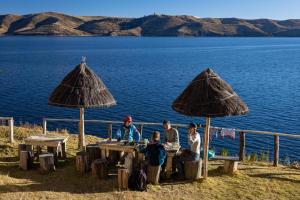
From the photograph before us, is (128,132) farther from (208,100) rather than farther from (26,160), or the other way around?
(26,160)

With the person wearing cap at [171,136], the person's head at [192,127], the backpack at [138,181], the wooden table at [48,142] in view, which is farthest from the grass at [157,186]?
the person's head at [192,127]

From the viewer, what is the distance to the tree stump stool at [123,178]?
41.5ft

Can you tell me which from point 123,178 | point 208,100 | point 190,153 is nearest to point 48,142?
point 123,178

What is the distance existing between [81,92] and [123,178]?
12.5 ft

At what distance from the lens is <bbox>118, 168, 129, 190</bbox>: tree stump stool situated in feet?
41.5

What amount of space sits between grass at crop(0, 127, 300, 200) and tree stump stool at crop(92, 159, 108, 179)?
0.71 feet

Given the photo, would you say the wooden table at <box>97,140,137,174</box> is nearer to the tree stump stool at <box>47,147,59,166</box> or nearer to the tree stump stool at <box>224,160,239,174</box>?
the tree stump stool at <box>47,147,59,166</box>

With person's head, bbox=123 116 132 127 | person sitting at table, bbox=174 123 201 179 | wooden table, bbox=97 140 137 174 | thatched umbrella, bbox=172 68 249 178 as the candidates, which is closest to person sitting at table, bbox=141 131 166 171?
wooden table, bbox=97 140 137 174

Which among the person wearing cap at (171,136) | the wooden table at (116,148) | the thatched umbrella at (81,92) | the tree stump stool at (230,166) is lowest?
the tree stump stool at (230,166)

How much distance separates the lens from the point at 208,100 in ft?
43.1

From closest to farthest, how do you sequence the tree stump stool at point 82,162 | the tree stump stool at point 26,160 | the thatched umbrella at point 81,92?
the tree stump stool at point 82,162 → the tree stump stool at point 26,160 → the thatched umbrella at point 81,92

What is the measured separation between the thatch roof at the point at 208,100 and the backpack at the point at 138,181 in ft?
7.40

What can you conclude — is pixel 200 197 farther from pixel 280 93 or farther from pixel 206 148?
pixel 280 93

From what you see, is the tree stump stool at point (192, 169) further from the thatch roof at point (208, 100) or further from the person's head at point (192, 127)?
the thatch roof at point (208, 100)
